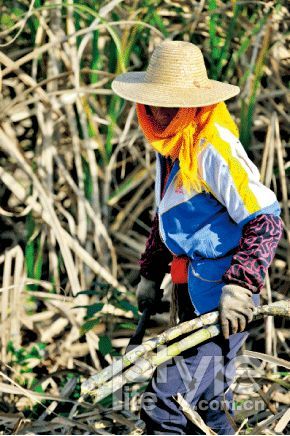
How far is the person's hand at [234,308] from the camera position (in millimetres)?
1992

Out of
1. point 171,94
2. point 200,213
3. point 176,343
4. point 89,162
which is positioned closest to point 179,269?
point 200,213

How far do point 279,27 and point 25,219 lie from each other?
1189 mm

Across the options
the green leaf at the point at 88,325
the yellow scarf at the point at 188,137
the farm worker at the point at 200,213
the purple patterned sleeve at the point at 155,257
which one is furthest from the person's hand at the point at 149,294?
the yellow scarf at the point at 188,137

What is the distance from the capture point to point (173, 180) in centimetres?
221

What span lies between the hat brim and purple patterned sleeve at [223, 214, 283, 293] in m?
0.30

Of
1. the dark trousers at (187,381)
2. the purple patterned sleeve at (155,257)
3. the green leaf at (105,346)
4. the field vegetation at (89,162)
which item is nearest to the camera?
the dark trousers at (187,381)

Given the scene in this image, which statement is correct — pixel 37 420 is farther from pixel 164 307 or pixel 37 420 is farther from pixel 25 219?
pixel 25 219

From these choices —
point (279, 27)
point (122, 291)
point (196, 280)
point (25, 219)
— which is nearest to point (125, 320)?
point (122, 291)

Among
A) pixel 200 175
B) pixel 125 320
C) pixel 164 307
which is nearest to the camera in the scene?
pixel 200 175

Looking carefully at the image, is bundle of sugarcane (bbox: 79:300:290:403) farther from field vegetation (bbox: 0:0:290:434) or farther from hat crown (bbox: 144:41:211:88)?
field vegetation (bbox: 0:0:290:434)

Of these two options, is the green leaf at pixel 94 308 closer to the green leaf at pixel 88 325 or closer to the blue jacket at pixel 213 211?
the green leaf at pixel 88 325

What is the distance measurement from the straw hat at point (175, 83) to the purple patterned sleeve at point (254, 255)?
310 mm

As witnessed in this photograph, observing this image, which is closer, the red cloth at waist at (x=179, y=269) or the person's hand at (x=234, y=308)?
the person's hand at (x=234, y=308)

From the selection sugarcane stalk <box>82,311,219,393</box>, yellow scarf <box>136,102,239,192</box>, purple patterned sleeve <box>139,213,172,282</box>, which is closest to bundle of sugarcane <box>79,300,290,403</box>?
sugarcane stalk <box>82,311,219,393</box>
